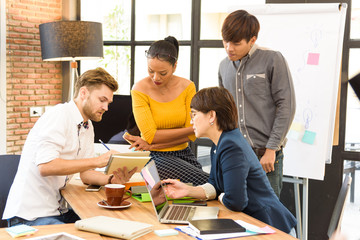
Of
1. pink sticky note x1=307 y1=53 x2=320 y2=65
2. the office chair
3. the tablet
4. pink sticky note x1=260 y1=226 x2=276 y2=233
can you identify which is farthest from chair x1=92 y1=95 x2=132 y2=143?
the office chair

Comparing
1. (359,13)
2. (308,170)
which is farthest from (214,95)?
(359,13)

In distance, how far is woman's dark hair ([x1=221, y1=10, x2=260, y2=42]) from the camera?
241 cm

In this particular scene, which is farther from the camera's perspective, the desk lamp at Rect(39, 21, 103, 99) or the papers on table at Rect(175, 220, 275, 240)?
the desk lamp at Rect(39, 21, 103, 99)

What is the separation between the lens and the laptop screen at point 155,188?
1763mm

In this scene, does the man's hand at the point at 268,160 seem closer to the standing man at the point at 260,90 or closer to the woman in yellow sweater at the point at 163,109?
the standing man at the point at 260,90

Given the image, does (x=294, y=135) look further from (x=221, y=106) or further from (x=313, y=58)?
(x=221, y=106)

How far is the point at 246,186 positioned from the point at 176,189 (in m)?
0.32

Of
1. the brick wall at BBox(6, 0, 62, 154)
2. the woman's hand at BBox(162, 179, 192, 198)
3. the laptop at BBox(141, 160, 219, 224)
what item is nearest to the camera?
the laptop at BBox(141, 160, 219, 224)

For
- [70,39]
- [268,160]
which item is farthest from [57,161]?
[70,39]

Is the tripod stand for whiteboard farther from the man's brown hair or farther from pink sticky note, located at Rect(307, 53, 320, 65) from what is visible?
the man's brown hair

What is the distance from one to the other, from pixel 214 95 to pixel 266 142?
69 centimetres

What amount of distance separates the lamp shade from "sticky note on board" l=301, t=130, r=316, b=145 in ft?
7.66

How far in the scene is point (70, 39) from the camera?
4.34 metres

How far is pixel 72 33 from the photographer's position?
14.2 ft
